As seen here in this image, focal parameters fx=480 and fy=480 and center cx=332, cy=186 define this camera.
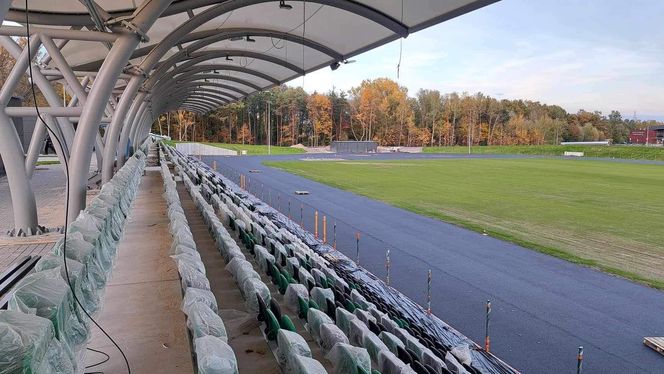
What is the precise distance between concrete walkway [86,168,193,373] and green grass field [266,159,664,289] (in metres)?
11.2

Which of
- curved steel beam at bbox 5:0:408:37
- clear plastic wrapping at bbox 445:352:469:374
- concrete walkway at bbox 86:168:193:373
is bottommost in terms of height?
clear plastic wrapping at bbox 445:352:469:374

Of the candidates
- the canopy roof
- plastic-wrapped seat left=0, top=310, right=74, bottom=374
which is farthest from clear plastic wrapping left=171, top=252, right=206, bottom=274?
the canopy roof

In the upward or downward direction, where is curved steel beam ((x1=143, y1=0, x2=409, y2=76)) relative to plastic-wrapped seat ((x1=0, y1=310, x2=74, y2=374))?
upward

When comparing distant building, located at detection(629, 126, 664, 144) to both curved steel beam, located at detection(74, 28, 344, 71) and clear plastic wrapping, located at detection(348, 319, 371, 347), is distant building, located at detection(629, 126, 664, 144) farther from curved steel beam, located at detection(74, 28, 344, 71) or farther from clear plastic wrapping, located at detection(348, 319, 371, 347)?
clear plastic wrapping, located at detection(348, 319, 371, 347)

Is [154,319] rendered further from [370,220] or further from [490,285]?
[370,220]

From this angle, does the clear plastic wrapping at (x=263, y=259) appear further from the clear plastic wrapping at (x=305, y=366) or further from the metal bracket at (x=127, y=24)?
the metal bracket at (x=127, y=24)

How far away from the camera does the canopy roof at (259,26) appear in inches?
319

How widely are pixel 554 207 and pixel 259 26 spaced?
1646 cm

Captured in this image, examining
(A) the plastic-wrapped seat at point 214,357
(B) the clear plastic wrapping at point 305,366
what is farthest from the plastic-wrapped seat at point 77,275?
(B) the clear plastic wrapping at point 305,366

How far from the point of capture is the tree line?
103 m

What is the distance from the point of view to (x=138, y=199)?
12742mm

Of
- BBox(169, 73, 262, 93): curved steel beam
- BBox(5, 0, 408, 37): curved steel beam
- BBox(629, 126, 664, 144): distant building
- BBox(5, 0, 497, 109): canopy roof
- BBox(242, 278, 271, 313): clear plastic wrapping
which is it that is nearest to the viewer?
BBox(242, 278, 271, 313): clear plastic wrapping

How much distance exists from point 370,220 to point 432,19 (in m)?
10.5

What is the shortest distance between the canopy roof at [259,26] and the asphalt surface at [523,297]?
5747 mm
